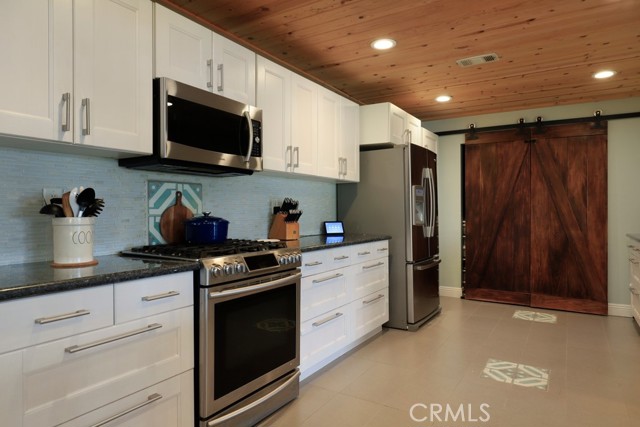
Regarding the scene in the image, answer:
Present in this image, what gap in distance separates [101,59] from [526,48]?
9.50ft

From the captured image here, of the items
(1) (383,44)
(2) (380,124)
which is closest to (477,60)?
(1) (383,44)

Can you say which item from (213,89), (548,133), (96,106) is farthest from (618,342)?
(96,106)

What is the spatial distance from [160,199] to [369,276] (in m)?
1.83

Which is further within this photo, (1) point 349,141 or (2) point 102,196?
(1) point 349,141

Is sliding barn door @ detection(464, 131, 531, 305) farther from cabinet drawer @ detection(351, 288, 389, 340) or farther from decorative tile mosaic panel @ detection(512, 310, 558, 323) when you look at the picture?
cabinet drawer @ detection(351, 288, 389, 340)

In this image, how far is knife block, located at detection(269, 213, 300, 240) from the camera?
10.3 feet

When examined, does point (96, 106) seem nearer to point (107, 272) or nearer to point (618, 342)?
point (107, 272)

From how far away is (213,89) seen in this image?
2.32 m

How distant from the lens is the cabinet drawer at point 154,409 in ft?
4.88

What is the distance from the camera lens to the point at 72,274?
4.90ft

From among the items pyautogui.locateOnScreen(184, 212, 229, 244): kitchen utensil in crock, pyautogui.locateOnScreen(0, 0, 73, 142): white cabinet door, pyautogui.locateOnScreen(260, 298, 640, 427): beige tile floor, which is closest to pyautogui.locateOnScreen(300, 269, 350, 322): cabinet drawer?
pyautogui.locateOnScreen(260, 298, 640, 427): beige tile floor

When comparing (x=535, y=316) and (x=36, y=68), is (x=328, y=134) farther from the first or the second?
(x=535, y=316)

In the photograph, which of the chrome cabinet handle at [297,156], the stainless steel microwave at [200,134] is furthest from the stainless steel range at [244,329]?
the chrome cabinet handle at [297,156]

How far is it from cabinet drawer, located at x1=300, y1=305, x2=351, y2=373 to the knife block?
27.1 inches
